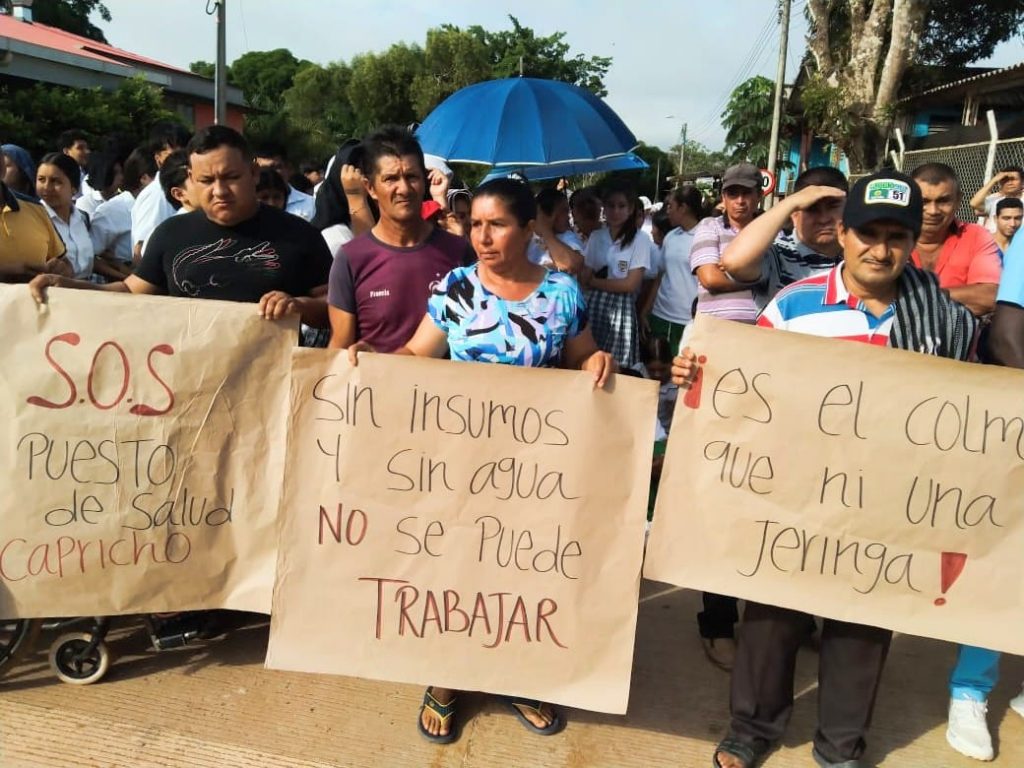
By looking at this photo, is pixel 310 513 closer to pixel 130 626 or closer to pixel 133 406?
pixel 133 406

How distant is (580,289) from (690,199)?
13.2 ft

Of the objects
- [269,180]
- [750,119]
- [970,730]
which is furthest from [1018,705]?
[750,119]

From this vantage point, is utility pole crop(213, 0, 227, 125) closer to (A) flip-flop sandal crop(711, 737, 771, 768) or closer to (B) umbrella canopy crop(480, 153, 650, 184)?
(B) umbrella canopy crop(480, 153, 650, 184)

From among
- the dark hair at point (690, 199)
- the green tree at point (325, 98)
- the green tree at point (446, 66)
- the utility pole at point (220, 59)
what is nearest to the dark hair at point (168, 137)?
the dark hair at point (690, 199)

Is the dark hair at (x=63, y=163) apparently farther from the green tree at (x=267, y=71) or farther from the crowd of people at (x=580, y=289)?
the green tree at (x=267, y=71)

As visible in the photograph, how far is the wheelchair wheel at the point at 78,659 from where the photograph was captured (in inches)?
110

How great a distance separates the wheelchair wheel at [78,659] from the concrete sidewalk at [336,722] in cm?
4

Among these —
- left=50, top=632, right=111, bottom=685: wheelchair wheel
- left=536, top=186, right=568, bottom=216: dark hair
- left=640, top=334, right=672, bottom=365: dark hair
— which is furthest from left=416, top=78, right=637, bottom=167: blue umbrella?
left=50, top=632, right=111, bottom=685: wheelchair wheel

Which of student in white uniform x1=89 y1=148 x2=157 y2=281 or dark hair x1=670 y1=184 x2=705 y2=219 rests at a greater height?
dark hair x1=670 y1=184 x2=705 y2=219

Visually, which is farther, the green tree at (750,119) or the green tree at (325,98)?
the green tree at (325,98)

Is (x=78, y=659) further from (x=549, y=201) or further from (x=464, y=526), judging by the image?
(x=549, y=201)

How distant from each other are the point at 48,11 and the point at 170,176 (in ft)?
141

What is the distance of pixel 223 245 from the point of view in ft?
9.09

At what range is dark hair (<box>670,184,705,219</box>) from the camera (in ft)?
21.5
